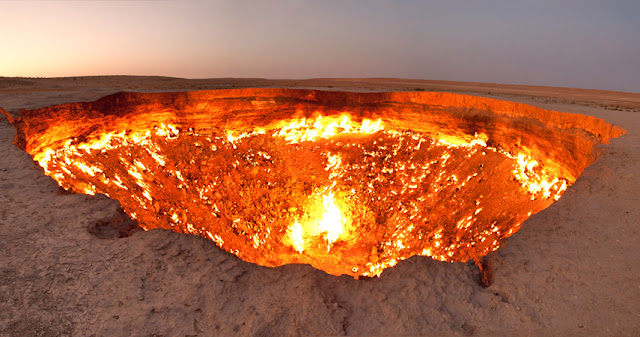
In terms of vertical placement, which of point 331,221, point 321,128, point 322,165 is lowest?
point 331,221

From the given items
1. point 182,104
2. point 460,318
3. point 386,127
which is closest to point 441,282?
point 460,318

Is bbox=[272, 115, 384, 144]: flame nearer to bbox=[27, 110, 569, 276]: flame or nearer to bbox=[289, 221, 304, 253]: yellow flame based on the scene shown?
bbox=[27, 110, 569, 276]: flame

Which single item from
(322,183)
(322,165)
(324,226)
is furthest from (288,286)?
(322,165)

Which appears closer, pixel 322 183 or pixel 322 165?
pixel 322 183

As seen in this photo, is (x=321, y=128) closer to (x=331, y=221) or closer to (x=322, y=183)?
(x=322, y=183)

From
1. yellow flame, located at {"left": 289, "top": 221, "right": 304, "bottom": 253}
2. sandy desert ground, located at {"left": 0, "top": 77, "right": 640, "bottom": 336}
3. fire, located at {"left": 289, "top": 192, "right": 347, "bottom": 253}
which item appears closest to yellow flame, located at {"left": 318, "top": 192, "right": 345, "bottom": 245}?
fire, located at {"left": 289, "top": 192, "right": 347, "bottom": 253}

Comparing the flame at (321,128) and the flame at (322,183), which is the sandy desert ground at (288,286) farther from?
the flame at (321,128)
